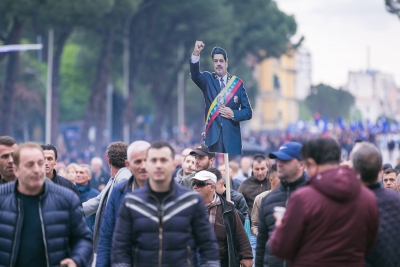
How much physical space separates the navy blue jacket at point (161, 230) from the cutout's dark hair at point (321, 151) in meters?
0.90

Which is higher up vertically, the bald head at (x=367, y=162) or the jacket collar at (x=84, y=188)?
the bald head at (x=367, y=162)

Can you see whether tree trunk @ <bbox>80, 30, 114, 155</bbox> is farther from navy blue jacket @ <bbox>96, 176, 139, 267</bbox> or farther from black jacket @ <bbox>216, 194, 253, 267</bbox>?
navy blue jacket @ <bbox>96, 176, 139, 267</bbox>

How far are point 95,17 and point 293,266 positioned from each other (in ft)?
113

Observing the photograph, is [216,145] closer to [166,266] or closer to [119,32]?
[166,266]

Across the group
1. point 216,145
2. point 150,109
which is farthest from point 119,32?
point 216,145

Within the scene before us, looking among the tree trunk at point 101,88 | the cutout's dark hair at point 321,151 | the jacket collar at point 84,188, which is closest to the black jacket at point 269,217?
the cutout's dark hair at point 321,151

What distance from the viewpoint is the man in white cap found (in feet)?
28.8

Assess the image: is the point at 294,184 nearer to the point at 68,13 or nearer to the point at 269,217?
the point at 269,217

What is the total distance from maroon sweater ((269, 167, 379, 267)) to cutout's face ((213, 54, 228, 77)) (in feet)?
13.1

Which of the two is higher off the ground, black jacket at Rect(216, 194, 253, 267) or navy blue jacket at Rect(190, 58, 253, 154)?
navy blue jacket at Rect(190, 58, 253, 154)

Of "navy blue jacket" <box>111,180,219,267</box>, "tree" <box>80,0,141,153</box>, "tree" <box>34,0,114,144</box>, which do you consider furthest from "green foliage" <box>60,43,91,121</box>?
"navy blue jacket" <box>111,180,219,267</box>

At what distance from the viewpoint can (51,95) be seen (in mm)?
44062

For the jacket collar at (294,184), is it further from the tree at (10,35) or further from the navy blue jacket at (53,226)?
the tree at (10,35)

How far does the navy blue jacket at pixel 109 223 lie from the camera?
7.41m
